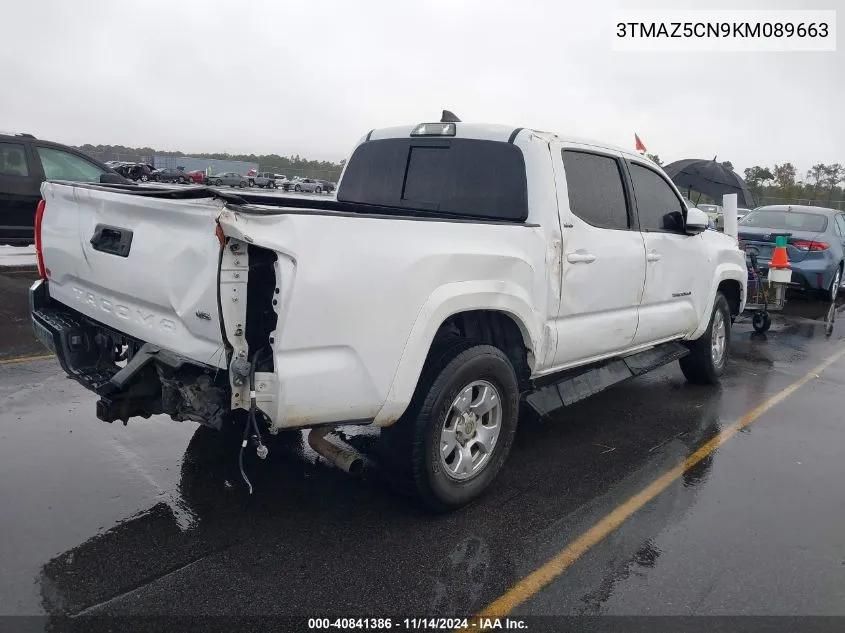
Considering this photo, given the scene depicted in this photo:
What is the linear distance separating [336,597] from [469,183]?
2669mm

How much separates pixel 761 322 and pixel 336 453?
7.80 meters

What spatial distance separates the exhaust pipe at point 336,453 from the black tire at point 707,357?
4.12m

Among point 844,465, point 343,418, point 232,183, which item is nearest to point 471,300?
point 343,418

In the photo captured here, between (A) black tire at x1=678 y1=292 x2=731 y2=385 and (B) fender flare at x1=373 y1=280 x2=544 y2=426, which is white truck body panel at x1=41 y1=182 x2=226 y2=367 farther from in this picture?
(A) black tire at x1=678 y1=292 x2=731 y2=385

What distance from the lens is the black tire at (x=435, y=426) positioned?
11.3 feet

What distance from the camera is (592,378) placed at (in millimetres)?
4848

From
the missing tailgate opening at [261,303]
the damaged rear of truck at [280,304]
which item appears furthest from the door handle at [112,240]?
the missing tailgate opening at [261,303]

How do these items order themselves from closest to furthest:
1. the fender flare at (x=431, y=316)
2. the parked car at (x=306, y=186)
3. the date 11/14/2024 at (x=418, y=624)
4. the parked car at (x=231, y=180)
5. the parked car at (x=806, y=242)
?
the date 11/14/2024 at (x=418, y=624), the fender flare at (x=431, y=316), the parked car at (x=806, y=242), the parked car at (x=231, y=180), the parked car at (x=306, y=186)

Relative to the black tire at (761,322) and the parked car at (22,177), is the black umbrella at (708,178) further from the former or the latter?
the parked car at (22,177)

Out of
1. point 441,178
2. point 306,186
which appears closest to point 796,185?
point 306,186

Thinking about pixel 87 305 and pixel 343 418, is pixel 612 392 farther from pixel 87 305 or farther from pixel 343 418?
pixel 87 305

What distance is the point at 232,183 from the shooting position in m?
44.3

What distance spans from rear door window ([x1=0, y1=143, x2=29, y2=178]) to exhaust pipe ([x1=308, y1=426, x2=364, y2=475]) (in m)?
8.94

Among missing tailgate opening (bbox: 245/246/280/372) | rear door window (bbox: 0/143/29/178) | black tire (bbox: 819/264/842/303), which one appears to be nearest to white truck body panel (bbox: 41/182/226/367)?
missing tailgate opening (bbox: 245/246/280/372)
